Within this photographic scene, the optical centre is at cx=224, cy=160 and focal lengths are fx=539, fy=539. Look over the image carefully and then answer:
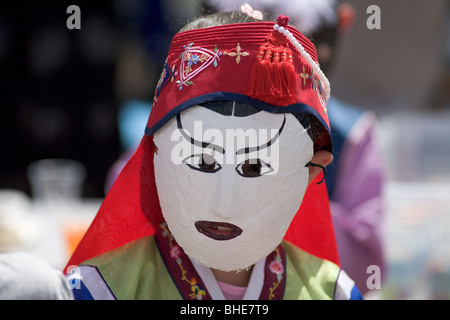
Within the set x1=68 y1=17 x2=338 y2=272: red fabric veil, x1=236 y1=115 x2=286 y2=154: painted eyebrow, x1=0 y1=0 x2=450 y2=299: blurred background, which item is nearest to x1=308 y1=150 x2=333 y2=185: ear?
x1=68 y1=17 x2=338 y2=272: red fabric veil

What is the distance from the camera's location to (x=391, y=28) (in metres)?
2.60

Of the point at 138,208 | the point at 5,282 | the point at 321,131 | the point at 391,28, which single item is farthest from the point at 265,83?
the point at 391,28

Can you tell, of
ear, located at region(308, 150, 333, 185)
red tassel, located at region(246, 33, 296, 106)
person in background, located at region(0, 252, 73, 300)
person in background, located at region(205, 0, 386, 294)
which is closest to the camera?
person in background, located at region(0, 252, 73, 300)

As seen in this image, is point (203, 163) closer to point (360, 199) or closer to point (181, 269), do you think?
point (181, 269)

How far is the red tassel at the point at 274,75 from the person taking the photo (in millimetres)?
952

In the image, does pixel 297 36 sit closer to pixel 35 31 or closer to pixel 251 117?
pixel 251 117

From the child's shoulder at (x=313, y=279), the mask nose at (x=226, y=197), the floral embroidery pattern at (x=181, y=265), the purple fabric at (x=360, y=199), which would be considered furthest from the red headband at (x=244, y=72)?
the purple fabric at (x=360, y=199)

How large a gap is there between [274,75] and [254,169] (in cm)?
17

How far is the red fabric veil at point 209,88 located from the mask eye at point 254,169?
0.10 meters

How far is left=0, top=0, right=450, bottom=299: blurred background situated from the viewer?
224 centimetres

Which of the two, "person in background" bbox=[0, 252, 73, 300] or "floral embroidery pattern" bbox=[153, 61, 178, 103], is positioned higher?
"floral embroidery pattern" bbox=[153, 61, 178, 103]

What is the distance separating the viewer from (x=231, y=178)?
0.97m

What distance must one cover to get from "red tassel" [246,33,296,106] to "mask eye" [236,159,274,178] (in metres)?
0.11

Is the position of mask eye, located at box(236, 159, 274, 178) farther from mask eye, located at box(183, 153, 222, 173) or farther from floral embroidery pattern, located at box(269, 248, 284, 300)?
floral embroidery pattern, located at box(269, 248, 284, 300)
